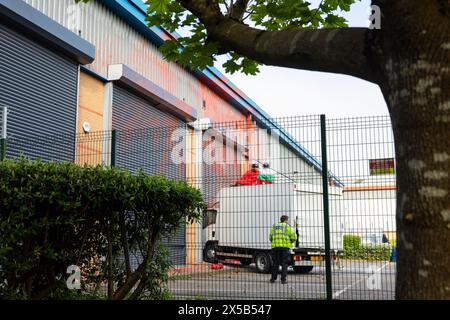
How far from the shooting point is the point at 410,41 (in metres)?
2.95

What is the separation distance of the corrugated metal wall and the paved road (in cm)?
462

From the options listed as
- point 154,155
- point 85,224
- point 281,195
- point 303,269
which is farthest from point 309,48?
point 303,269

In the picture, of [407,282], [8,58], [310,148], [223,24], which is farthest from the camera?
[8,58]

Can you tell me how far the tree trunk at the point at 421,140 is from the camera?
276 cm

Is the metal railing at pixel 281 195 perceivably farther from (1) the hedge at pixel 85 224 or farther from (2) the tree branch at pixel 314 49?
(2) the tree branch at pixel 314 49

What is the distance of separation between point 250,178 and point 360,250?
3.02 m

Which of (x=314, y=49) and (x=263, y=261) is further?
(x=263, y=261)

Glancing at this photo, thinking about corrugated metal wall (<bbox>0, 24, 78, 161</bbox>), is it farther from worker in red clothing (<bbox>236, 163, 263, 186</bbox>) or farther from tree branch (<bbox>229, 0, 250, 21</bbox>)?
tree branch (<bbox>229, 0, 250, 21</bbox>)

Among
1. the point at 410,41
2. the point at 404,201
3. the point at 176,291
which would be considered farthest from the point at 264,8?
the point at 176,291

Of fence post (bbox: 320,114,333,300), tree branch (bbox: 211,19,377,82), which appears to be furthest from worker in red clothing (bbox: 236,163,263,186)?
tree branch (bbox: 211,19,377,82)

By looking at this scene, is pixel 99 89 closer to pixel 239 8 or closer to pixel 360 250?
pixel 360 250

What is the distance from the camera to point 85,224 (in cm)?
660

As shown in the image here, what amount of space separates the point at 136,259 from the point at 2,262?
5.95ft
